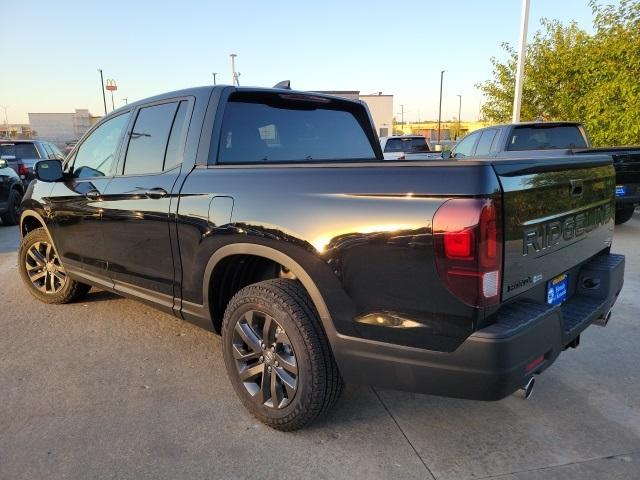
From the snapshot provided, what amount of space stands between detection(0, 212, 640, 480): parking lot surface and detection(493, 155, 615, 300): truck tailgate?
0.90 meters

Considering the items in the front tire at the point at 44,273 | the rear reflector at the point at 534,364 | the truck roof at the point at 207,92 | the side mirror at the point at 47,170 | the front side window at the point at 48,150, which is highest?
the truck roof at the point at 207,92

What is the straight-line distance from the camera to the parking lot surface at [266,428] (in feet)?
7.88

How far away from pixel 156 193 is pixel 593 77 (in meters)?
11.4

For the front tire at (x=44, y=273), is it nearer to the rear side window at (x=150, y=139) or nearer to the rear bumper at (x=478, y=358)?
the rear side window at (x=150, y=139)

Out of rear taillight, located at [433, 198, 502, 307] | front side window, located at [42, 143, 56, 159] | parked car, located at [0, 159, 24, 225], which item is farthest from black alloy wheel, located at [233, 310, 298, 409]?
front side window, located at [42, 143, 56, 159]

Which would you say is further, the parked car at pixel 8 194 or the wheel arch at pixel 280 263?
the parked car at pixel 8 194

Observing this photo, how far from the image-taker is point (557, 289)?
255 cm

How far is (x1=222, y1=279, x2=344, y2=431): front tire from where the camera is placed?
245 centimetres

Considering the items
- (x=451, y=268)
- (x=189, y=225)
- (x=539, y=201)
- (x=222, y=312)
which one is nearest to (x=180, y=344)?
(x=222, y=312)

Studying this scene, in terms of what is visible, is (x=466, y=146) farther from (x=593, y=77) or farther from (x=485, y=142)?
(x=593, y=77)

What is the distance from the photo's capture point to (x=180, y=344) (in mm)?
3904

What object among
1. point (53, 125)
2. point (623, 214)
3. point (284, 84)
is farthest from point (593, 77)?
point (53, 125)

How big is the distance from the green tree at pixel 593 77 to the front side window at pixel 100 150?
985 centimetres

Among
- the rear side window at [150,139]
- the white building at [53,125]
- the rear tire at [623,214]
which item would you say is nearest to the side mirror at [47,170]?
the rear side window at [150,139]
